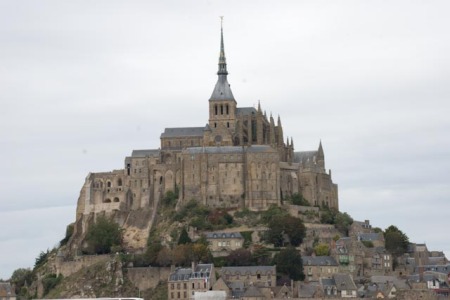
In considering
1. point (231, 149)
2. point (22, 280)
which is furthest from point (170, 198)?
point (22, 280)

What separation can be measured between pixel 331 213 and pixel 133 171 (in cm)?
1940

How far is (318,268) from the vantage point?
9100cm

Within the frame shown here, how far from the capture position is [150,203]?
10475 centimetres

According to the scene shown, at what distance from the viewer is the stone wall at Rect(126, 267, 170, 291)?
91188 mm

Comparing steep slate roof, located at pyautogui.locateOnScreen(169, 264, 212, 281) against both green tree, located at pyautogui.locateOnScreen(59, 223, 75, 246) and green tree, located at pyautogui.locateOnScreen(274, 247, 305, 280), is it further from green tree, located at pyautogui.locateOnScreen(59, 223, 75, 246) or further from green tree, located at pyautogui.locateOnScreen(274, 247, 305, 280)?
green tree, located at pyautogui.locateOnScreen(59, 223, 75, 246)

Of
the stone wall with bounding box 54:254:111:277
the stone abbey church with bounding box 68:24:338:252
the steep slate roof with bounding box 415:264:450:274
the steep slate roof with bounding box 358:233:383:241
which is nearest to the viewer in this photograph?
the steep slate roof with bounding box 415:264:450:274

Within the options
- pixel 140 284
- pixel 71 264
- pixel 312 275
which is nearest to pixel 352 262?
pixel 312 275

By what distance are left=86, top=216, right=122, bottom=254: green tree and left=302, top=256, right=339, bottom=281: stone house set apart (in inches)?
719

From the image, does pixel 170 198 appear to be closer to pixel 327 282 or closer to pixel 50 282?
pixel 50 282

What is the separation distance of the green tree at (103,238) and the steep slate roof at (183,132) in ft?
43.2

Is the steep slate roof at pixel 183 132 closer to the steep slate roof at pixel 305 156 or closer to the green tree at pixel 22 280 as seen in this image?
the steep slate roof at pixel 305 156

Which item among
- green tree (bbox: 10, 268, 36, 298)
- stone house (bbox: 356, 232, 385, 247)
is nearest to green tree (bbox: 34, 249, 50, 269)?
green tree (bbox: 10, 268, 36, 298)

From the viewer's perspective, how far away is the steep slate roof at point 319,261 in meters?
91.2

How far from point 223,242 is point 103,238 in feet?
37.5
